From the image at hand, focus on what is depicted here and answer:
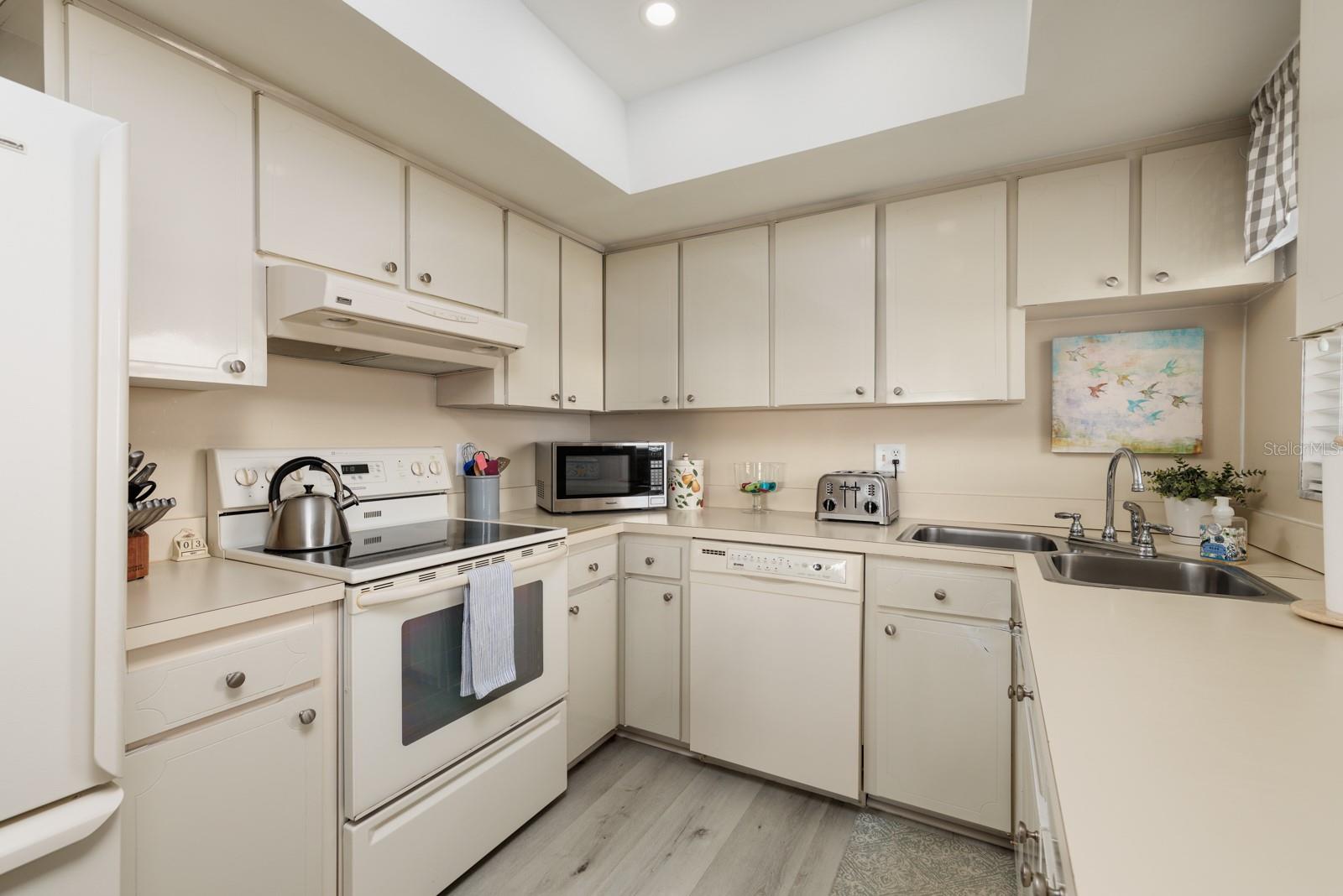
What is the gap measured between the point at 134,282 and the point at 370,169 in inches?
29.9

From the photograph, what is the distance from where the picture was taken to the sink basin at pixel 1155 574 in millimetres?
1477

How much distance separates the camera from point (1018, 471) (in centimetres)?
230

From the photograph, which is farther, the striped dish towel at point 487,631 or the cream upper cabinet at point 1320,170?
the striped dish towel at point 487,631

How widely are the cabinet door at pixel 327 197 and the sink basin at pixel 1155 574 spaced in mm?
2110

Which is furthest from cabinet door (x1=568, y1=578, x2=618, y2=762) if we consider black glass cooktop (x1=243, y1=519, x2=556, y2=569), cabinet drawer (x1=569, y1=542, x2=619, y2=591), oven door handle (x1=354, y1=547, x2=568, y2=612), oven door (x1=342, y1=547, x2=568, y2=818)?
oven door handle (x1=354, y1=547, x2=568, y2=612)

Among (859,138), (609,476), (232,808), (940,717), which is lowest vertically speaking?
(940,717)

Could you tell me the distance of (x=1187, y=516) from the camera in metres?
1.89

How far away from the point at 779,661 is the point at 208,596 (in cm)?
164

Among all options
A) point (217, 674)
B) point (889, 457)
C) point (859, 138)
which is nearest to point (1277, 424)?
point (889, 457)

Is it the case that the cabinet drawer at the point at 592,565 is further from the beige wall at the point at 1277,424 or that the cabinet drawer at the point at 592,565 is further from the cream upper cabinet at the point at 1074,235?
the beige wall at the point at 1277,424

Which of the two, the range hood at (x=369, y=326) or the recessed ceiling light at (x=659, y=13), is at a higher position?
the recessed ceiling light at (x=659, y=13)

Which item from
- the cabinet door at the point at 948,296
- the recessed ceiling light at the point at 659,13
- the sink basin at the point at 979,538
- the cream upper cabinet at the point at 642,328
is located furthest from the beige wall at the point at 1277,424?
the cream upper cabinet at the point at 642,328

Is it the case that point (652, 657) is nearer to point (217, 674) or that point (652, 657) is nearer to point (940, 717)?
point (940, 717)

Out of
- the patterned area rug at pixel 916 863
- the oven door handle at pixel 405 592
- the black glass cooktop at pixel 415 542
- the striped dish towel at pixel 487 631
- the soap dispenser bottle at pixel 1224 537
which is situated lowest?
the patterned area rug at pixel 916 863
